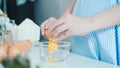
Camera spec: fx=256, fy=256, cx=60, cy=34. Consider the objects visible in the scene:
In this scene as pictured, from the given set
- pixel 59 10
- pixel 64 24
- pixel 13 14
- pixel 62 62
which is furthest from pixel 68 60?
pixel 13 14

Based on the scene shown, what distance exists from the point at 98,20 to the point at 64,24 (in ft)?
0.41

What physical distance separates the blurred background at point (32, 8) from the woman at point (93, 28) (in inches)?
74.1

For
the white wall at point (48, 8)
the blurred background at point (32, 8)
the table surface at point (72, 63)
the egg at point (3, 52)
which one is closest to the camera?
the egg at point (3, 52)

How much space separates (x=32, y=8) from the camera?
3598 millimetres

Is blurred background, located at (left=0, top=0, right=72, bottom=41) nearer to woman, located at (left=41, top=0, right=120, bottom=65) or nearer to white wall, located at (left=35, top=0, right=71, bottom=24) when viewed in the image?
white wall, located at (left=35, top=0, right=71, bottom=24)

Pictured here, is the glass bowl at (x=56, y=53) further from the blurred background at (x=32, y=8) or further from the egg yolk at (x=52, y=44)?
the blurred background at (x=32, y=8)

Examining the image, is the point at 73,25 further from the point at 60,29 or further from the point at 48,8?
the point at 48,8

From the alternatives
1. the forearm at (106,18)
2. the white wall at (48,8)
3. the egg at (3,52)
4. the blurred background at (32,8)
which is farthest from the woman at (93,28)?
the blurred background at (32,8)

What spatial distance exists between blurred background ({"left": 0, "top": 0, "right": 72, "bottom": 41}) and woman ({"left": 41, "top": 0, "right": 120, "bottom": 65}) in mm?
1882

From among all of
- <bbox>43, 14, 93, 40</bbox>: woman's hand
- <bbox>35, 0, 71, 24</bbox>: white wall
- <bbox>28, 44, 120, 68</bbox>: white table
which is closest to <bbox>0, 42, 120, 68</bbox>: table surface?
<bbox>28, 44, 120, 68</bbox>: white table

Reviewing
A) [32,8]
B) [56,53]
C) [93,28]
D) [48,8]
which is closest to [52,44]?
[56,53]

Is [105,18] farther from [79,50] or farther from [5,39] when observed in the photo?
[5,39]

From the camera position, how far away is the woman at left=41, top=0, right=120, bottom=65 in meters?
0.92

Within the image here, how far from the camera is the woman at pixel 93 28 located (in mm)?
924
